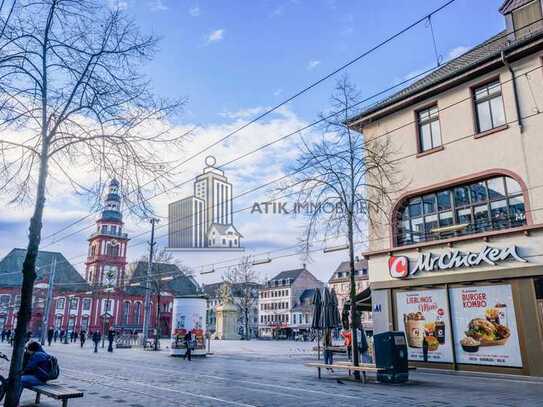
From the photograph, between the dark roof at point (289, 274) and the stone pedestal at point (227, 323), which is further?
the dark roof at point (289, 274)

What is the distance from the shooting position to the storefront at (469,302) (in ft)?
50.6

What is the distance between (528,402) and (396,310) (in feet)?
31.0

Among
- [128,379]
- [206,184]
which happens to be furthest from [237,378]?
[206,184]

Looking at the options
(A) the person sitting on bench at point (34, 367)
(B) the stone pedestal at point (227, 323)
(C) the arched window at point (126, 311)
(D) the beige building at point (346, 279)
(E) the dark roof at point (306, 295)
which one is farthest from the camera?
(E) the dark roof at point (306, 295)

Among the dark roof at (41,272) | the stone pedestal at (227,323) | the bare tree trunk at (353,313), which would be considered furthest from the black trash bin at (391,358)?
the dark roof at (41,272)

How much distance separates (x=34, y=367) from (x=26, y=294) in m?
2.70

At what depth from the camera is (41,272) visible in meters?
79.7

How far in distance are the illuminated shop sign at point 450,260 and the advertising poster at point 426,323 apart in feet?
3.01

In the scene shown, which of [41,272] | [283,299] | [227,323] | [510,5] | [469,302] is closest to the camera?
[469,302]

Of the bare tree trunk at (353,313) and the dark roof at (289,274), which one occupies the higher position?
the dark roof at (289,274)

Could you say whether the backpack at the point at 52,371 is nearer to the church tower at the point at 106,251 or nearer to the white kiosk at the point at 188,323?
the white kiosk at the point at 188,323

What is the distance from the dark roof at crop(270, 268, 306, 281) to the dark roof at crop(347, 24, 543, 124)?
299 feet

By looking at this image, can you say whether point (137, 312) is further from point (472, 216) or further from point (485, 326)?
point (485, 326)

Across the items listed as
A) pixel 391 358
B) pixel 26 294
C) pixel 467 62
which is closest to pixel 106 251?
pixel 467 62
